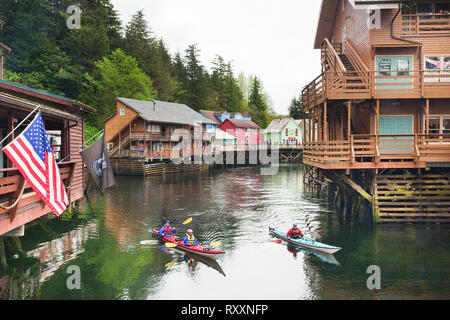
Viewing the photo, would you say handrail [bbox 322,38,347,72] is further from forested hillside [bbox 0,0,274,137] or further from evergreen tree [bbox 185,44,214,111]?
evergreen tree [bbox 185,44,214,111]

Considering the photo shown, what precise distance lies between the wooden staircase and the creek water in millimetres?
685

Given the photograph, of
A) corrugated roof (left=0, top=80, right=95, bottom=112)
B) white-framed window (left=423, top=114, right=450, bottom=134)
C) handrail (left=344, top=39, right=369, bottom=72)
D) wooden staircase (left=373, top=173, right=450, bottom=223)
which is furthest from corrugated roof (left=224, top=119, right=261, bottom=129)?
corrugated roof (left=0, top=80, right=95, bottom=112)

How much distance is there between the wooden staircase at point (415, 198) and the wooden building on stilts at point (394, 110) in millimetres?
49

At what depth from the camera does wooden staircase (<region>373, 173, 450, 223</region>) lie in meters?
21.1

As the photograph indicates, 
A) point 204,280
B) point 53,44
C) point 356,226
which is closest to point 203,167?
point 53,44

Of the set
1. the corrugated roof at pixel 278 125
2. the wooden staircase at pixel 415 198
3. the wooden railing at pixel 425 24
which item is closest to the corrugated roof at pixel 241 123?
the corrugated roof at pixel 278 125

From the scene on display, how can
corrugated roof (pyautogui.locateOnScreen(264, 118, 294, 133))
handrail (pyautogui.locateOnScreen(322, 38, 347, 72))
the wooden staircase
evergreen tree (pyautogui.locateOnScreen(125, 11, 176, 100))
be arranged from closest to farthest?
the wooden staircase → handrail (pyautogui.locateOnScreen(322, 38, 347, 72)) → evergreen tree (pyautogui.locateOnScreen(125, 11, 176, 100)) → corrugated roof (pyautogui.locateOnScreen(264, 118, 294, 133))

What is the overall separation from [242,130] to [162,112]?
37.2 metres

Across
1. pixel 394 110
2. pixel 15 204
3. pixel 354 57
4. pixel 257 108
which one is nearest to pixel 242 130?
pixel 257 108

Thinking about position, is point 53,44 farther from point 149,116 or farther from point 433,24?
point 433,24

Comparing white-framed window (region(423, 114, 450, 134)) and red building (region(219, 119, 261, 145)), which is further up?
red building (region(219, 119, 261, 145))

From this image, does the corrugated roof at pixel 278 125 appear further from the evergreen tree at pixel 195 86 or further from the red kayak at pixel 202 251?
the red kayak at pixel 202 251

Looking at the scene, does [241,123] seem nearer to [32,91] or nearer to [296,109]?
[296,109]

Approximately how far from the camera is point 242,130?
96062mm
